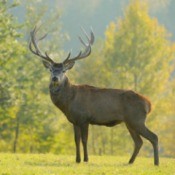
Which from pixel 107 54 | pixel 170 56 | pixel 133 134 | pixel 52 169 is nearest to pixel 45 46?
pixel 107 54

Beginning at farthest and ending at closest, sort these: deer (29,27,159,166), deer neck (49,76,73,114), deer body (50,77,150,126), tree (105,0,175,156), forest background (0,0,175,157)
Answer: tree (105,0,175,156), forest background (0,0,175,157), deer neck (49,76,73,114), deer body (50,77,150,126), deer (29,27,159,166)

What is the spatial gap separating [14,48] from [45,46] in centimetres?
1191

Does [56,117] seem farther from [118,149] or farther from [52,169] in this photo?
[52,169]

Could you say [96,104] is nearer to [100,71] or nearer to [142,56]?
[142,56]

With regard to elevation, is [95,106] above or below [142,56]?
below

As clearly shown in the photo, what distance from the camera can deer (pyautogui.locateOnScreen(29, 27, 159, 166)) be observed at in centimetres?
1694

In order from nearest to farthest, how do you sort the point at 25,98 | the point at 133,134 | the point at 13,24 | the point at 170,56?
the point at 133,134
the point at 13,24
the point at 170,56
the point at 25,98

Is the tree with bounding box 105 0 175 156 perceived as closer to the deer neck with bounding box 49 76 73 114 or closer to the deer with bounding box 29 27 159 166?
the deer with bounding box 29 27 159 166

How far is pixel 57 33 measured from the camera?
4519 centimetres

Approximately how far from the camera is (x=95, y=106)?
1736 cm

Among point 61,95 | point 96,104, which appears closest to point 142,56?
point 96,104

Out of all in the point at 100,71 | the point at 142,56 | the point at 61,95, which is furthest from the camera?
the point at 100,71

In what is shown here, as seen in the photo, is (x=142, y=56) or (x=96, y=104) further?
(x=142, y=56)

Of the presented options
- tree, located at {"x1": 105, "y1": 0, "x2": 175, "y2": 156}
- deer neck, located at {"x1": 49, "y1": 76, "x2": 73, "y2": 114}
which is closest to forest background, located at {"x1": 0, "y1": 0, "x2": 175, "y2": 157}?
tree, located at {"x1": 105, "y1": 0, "x2": 175, "y2": 156}
